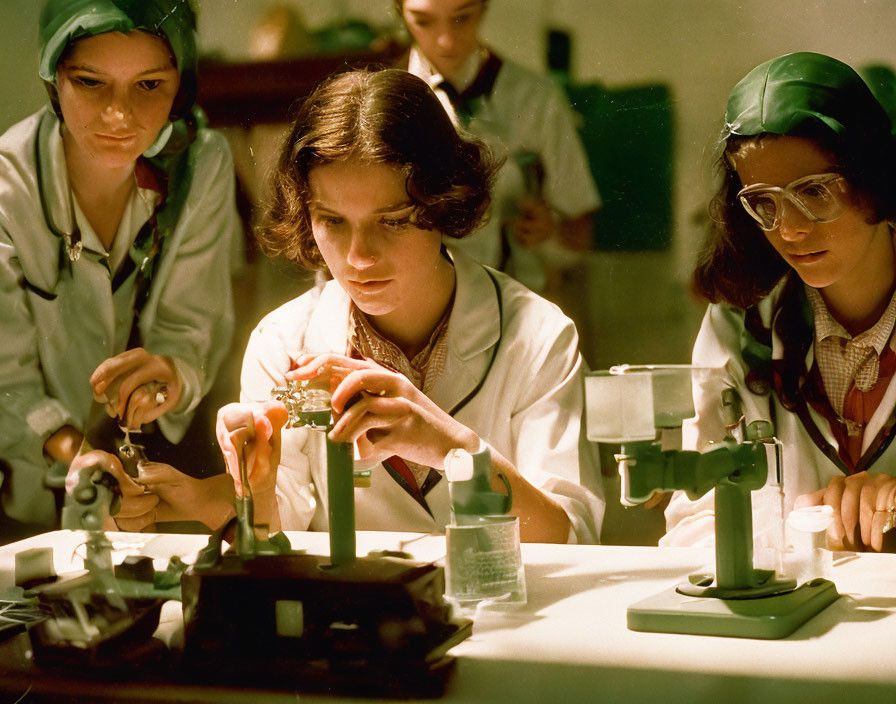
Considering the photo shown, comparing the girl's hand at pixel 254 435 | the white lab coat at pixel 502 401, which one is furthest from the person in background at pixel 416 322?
the girl's hand at pixel 254 435

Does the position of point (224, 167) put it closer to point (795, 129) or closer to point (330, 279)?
point (330, 279)

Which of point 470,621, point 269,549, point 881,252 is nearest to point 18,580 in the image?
point 269,549

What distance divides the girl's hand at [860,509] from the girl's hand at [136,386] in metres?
1.13

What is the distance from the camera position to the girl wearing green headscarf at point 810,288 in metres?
1.48

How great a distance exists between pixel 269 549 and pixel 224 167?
91cm

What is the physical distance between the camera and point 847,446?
158 cm

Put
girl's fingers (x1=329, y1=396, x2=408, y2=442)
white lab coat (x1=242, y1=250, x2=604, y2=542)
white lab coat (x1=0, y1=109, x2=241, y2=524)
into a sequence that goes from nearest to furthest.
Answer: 1. girl's fingers (x1=329, y1=396, x2=408, y2=442)
2. white lab coat (x1=242, y1=250, x2=604, y2=542)
3. white lab coat (x1=0, y1=109, x2=241, y2=524)

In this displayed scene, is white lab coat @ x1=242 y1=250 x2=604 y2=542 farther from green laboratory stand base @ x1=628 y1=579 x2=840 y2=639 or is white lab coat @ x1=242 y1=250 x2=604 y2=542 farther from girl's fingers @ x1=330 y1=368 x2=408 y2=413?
Result: green laboratory stand base @ x1=628 y1=579 x2=840 y2=639

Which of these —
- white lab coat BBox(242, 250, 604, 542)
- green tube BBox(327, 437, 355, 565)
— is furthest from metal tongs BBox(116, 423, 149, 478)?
green tube BBox(327, 437, 355, 565)

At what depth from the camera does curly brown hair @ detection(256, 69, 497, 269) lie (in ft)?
5.23

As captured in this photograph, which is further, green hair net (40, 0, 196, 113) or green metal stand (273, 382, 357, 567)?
green hair net (40, 0, 196, 113)

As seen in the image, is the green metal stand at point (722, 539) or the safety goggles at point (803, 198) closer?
the green metal stand at point (722, 539)

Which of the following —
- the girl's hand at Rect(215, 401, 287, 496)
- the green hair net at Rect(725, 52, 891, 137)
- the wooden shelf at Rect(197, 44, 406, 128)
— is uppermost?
the wooden shelf at Rect(197, 44, 406, 128)

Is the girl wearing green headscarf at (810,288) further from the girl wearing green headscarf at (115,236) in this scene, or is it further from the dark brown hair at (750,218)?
the girl wearing green headscarf at (115,236)
